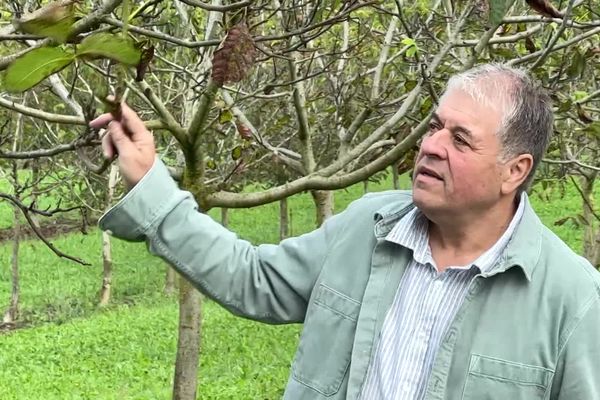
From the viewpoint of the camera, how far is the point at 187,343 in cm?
484

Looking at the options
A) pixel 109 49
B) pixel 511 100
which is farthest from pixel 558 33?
pixel 109 49

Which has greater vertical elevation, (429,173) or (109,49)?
(109,49)

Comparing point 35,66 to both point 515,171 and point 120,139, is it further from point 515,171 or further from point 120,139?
point 515,171

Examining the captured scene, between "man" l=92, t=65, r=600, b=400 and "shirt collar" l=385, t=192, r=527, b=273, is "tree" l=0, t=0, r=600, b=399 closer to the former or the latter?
"man" l=92, t=65, r=600, b=400

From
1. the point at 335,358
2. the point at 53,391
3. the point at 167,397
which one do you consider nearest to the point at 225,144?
the point at 167,397

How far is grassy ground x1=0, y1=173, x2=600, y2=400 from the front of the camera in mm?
8133

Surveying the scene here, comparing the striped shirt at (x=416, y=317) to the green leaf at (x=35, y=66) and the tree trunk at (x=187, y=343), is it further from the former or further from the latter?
the tree trunk at (x=187, y=343)

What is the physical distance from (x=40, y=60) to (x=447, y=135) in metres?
1.04

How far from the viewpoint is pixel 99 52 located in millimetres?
827

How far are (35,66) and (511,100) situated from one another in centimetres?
115

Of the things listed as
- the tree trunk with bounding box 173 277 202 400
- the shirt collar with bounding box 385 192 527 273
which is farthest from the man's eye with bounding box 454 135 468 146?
the tree trunk with bounding box 173 277 202 400

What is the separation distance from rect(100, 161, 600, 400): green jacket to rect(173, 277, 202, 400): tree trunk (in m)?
2.76

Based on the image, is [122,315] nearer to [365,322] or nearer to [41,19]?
[365,322]

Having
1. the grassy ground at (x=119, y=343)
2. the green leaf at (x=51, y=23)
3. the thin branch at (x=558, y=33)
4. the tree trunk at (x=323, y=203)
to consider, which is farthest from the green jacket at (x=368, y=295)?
the grassy ground at (x=119, y=343)
